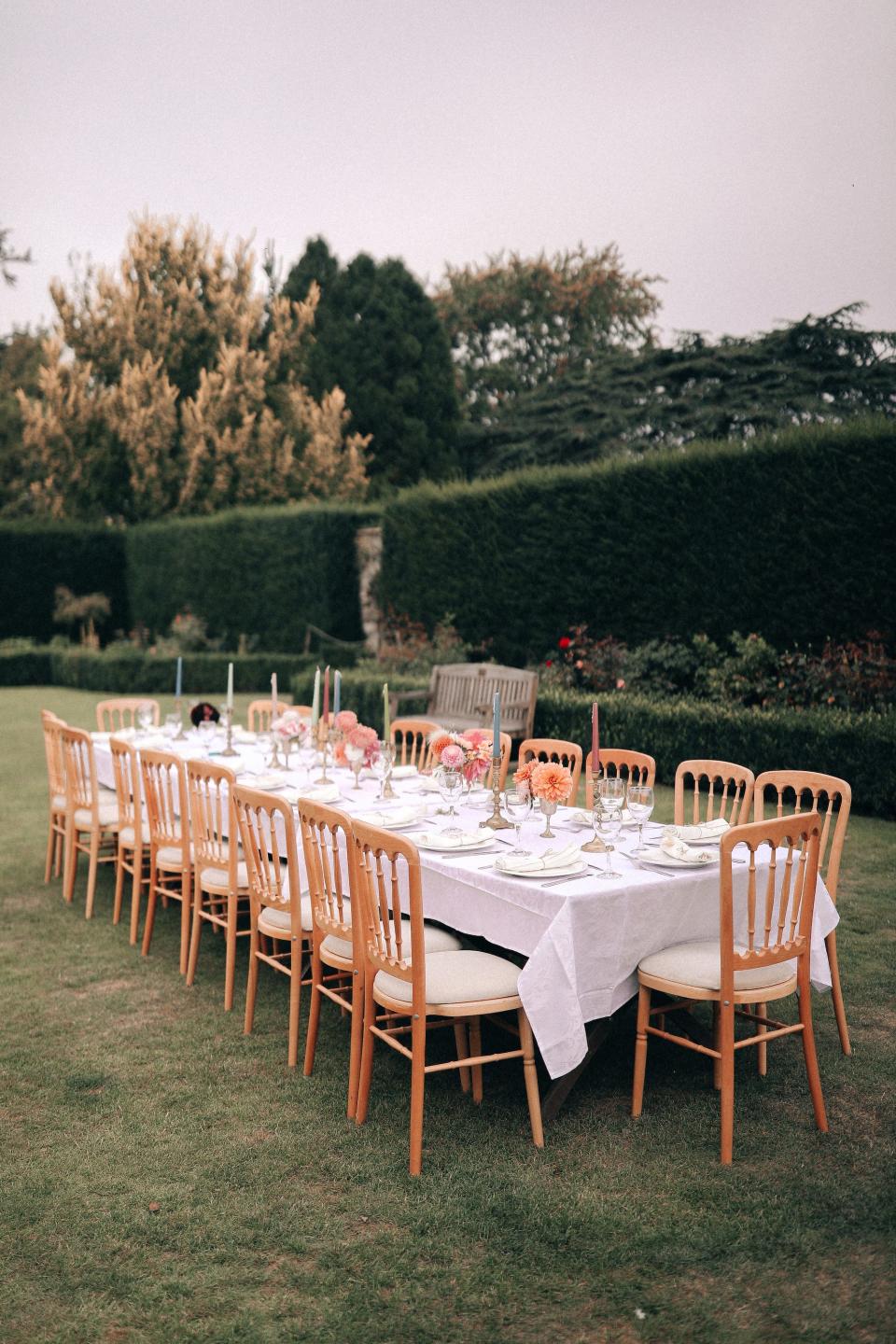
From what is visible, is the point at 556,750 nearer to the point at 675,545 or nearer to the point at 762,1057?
the point at 762,1057

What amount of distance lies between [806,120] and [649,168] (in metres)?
4.60

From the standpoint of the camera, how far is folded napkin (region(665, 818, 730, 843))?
4.00 meters

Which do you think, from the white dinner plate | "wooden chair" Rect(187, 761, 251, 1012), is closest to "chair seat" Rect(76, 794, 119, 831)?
"wooden chair" Rect(187, 761, 251, 1012)

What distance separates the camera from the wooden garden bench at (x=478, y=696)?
33.6ft

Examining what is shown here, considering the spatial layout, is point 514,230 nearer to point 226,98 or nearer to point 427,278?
point 427,278

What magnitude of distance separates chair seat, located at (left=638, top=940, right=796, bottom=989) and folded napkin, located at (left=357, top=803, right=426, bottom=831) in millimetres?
1226

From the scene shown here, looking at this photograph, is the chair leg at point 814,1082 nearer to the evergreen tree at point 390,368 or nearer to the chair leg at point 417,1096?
the chair leg at point 417,1096

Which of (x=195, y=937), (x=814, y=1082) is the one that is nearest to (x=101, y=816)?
(x=195, y=937)

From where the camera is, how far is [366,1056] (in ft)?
11.7

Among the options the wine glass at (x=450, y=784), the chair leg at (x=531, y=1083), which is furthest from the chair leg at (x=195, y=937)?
the chair leg at (x=531, y=1083)

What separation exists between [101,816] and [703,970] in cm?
410

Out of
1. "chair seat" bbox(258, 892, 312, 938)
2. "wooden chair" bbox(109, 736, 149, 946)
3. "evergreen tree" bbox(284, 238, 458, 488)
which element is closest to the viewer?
"chair seat" bbox(258, 892, 312, 938)

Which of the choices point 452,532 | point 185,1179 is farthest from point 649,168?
point 185,1179

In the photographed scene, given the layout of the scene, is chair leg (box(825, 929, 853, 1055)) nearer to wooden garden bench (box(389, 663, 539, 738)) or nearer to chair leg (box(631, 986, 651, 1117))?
chair leg (box(631, 986, 651, 1117))
